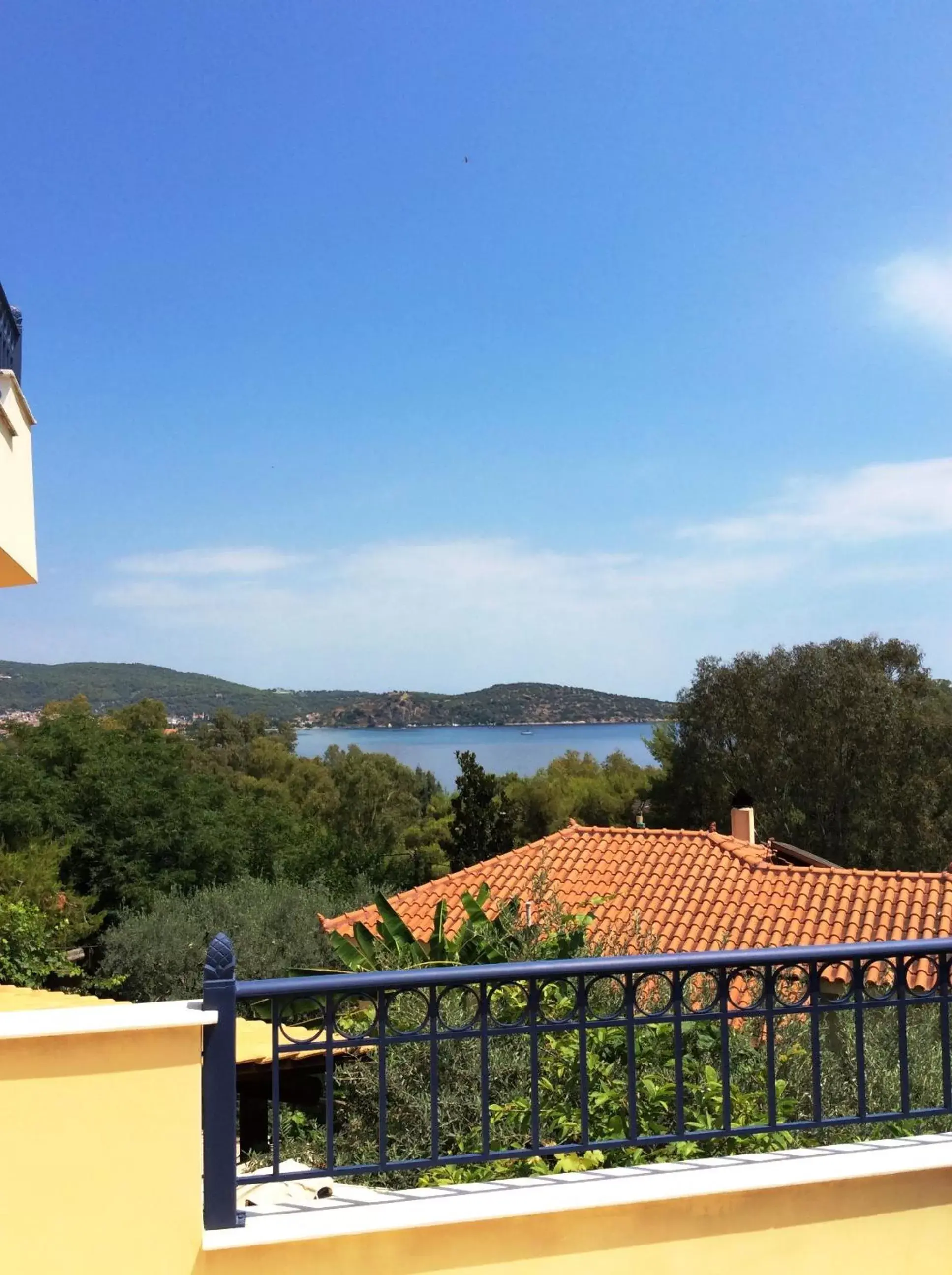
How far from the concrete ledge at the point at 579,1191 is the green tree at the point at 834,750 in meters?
32.5

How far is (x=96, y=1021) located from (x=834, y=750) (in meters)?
37.7

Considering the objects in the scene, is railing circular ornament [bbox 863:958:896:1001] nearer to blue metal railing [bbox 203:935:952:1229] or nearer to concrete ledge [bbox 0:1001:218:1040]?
blue metal railing [bbox 203:935:952:1229]

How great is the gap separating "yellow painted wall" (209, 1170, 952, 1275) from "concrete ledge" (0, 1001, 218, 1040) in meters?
0.74

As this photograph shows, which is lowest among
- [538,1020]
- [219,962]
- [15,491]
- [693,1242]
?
[693,1242]

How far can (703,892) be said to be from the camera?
1441cm

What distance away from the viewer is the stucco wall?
605cm

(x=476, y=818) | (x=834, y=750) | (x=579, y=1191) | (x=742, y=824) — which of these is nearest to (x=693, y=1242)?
(x=579, y=1191)

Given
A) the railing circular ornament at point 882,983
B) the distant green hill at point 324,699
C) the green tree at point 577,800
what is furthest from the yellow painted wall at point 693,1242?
the distant green hill at point 324,699

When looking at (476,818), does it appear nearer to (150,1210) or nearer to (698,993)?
(698,993)

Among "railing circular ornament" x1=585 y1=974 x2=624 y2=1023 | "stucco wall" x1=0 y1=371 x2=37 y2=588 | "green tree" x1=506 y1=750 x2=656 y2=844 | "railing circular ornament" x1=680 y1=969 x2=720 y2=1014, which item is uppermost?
A: "stucco wall" x1=0 y1=371 x2=37 y2=588

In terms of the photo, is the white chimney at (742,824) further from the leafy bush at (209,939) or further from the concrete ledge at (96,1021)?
the concrete ledge at (96,1021)

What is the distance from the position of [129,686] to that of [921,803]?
1998 inches

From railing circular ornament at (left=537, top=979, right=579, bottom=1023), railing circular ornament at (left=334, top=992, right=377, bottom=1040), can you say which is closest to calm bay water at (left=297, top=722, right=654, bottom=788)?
railing circular ornament at (left=334, top=992, right=377, bottom=1040)

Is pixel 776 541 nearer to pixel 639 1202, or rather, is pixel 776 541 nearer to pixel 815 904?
pixel 815 904
